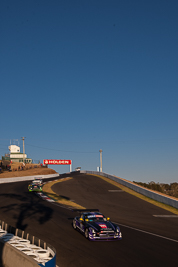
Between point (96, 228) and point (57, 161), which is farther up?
point (57, 161)

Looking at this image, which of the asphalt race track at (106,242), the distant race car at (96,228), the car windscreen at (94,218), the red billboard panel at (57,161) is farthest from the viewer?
the red billboard panel at (57,161)

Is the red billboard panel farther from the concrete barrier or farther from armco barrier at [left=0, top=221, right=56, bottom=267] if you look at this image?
the concrete barrier

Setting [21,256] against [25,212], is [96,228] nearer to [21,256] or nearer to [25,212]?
[21,256]

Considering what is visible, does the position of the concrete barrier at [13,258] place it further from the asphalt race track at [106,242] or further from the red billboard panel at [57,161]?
the red billboard panel at [57,161]

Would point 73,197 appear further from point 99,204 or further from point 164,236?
point 164,236

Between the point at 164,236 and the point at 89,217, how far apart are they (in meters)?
4.46

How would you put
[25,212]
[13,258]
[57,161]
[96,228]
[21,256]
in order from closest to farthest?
1. [21,256]
2. [13,258]
3. [96,228]
4. [25,212]
5. [57,161]

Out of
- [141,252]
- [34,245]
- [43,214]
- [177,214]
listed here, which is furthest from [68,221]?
[177,214]

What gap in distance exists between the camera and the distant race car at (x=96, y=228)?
47.1ft

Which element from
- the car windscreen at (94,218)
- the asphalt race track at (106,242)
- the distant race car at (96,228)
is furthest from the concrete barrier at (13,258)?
the car windscreen at (94,218)

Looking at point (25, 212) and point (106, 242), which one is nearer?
point (106, 242)

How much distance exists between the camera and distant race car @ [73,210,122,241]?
1434cm

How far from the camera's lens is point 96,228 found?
14.7 meters

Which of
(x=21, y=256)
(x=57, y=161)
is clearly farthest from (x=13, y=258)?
(x=57, y=161)
